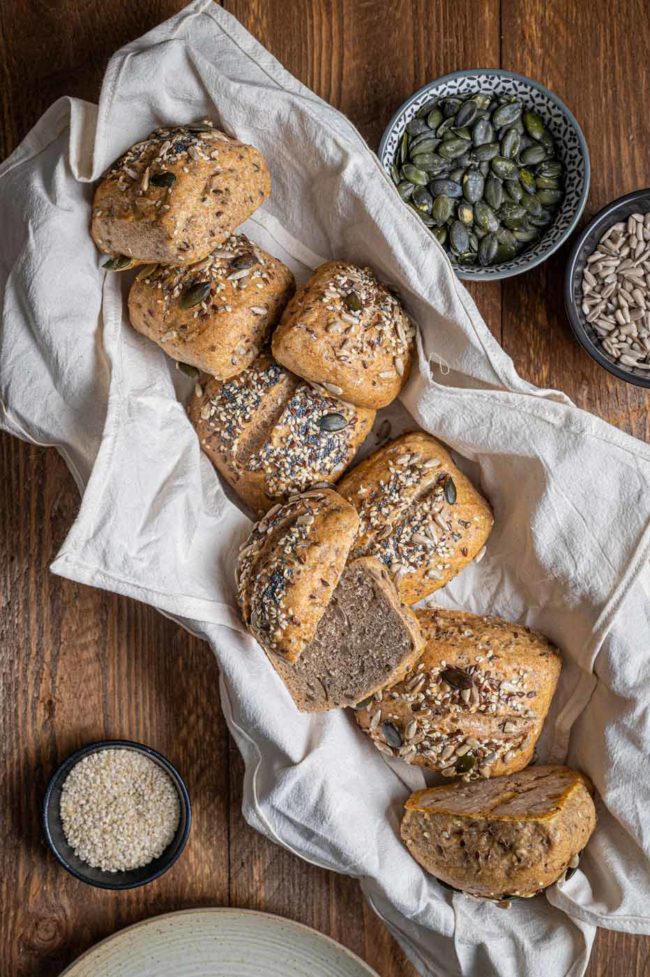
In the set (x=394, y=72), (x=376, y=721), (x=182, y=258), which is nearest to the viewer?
(x=182, y=258)

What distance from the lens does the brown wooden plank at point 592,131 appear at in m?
2.19

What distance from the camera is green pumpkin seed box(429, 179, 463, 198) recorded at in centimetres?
208

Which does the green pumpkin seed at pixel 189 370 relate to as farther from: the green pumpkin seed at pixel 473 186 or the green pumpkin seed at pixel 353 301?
the green pumpkin seed at pixel 473 186

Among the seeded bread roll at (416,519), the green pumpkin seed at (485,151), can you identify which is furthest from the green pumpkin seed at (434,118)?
the seeded bread roll at (416,519)

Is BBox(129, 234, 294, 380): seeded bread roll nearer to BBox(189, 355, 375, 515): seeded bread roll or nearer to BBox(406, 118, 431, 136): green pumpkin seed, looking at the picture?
BBox(189, 355, 375, 515): seeded bread roll

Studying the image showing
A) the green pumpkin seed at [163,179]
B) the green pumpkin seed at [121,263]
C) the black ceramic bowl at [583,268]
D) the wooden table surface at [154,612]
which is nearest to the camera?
the green pumpkin seed at [163,179]

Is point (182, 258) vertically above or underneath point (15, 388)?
above

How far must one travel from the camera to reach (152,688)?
7.39 feet

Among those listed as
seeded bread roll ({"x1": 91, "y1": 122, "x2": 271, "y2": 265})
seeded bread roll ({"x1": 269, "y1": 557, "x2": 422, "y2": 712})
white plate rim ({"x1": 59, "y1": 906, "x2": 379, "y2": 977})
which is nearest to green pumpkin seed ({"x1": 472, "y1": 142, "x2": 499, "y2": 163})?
seeded bread roll ({"x1": 91, "y1": 122, "x2": 271, "y2": 265})

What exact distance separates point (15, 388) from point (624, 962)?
→ 1.93 m

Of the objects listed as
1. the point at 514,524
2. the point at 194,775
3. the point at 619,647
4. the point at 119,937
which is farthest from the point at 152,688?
the point at 619,647

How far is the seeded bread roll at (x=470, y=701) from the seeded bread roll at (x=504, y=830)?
0.06m

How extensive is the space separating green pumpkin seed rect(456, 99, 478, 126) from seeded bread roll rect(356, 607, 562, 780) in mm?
1106

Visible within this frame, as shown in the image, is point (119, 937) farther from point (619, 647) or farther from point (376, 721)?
point (619, 647)
